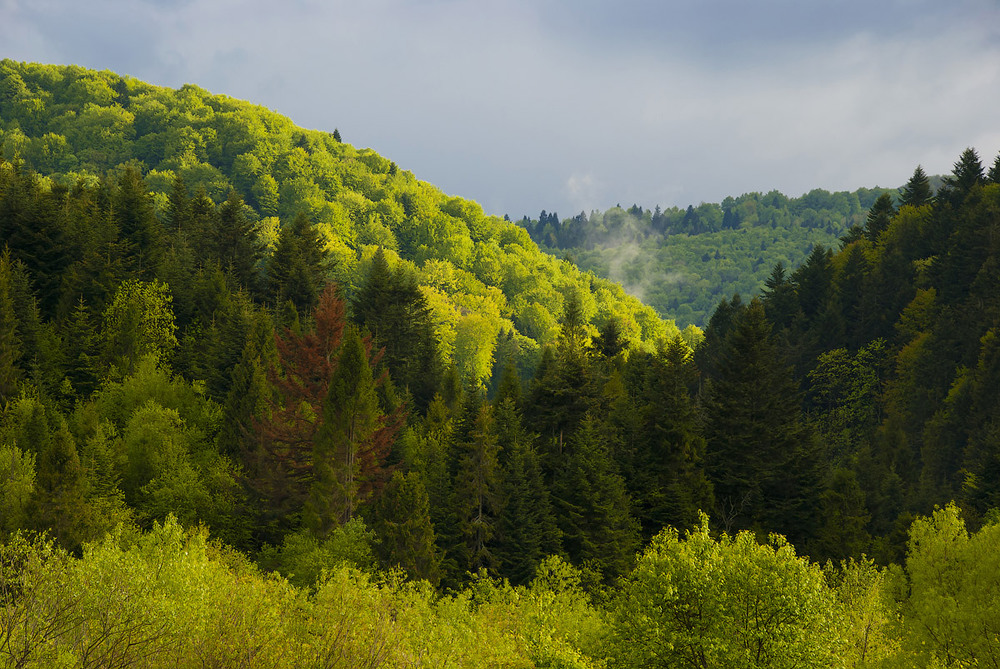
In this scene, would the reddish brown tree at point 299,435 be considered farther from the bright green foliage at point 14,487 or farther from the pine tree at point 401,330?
the pine tree at point 401,330

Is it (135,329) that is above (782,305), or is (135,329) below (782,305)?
below

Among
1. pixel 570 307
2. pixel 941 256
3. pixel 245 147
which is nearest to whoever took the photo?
pixel 570 307

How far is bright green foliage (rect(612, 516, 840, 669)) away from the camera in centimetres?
2797

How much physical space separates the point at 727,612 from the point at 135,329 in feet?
176

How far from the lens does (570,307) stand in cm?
7244

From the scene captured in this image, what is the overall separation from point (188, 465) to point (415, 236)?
13333 cm

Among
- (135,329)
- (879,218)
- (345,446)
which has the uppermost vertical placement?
(879,218)

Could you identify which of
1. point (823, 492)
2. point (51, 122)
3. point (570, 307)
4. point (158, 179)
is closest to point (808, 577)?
point (823, 492)

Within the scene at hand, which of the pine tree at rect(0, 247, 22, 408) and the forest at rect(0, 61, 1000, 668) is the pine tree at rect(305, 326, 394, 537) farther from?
the pine tree at rect(0, 247, 22, 408)

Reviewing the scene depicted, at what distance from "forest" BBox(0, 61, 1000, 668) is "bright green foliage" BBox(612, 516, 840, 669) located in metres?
0.12

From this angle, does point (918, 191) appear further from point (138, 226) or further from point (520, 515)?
point (138, 226)

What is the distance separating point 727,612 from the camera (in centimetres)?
2941

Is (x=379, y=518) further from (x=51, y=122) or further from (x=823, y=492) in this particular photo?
(x=51, y=122)

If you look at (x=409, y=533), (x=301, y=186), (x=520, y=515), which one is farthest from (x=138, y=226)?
(x=301, y=186)
